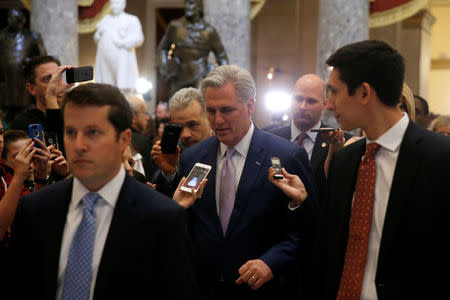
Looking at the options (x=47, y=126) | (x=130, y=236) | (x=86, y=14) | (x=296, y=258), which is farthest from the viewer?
(x=86, y=14)

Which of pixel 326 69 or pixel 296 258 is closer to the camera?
pixel 296 258

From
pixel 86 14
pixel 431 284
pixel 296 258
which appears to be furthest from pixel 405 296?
pixel 86 14

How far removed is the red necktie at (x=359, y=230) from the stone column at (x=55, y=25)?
7984 mm

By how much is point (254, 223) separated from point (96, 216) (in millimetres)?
1065

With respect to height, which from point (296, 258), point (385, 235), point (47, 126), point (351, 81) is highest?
point (351, 81)

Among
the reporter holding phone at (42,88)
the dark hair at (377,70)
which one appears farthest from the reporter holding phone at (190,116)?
the dark hair at (377,70)

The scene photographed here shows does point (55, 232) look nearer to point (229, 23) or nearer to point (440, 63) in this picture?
point (229, 23)

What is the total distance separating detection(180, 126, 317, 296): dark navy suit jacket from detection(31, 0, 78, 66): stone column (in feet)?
23.8

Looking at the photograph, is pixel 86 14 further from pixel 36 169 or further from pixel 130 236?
pixel 130 236

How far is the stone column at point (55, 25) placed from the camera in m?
9.85

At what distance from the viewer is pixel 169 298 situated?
82.8 inches

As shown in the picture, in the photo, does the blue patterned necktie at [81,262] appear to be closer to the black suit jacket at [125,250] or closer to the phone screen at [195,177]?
the black suit jacket at [125,250]

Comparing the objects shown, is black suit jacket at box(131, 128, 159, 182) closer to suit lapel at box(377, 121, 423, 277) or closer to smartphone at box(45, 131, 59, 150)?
smartphone at box(45, 131, 59, 150)

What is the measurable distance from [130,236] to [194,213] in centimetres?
111
